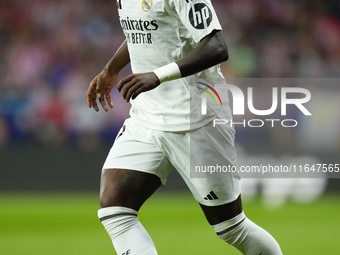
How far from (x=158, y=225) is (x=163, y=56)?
12.3 ft

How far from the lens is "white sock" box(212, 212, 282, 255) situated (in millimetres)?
2963

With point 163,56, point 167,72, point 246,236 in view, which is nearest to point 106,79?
point 163,56

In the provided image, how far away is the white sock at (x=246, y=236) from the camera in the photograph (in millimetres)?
2963

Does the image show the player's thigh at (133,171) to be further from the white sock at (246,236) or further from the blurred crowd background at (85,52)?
the blurred crowd background at (85,52)

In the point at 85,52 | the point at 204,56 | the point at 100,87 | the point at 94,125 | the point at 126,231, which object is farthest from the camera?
the point at 85,52

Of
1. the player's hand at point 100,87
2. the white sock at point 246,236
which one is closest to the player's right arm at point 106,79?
the player's hand at point 100,87

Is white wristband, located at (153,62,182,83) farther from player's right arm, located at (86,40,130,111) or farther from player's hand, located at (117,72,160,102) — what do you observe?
player's right arm, located at (86,40,130,111)

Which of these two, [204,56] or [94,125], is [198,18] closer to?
[204,56]

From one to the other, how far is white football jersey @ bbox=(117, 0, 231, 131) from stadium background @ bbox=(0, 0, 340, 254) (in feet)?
7.42

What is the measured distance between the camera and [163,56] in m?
2.89

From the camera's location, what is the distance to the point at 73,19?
10.6m

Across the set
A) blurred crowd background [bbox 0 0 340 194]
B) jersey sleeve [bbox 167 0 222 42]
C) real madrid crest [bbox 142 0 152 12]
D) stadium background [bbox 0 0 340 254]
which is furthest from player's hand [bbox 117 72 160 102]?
blurred crowd background [bbox 0 0 340 194]

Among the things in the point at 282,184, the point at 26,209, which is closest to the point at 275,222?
the point at 282,184

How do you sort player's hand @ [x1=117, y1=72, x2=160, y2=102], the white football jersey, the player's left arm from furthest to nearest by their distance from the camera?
1. the white football jersey
2. the player's left arm
3. player's hand @ [x1=117, y1=72, x2=160, y2=102]
